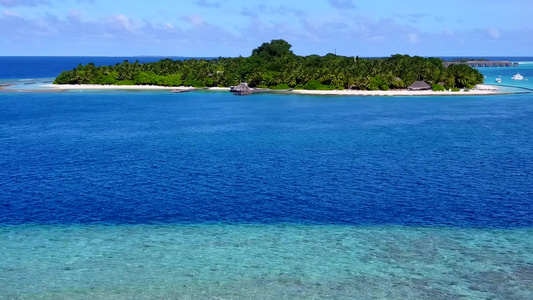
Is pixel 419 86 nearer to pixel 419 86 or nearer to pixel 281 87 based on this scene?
pixel 419 86

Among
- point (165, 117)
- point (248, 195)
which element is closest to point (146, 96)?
point (165, 117)

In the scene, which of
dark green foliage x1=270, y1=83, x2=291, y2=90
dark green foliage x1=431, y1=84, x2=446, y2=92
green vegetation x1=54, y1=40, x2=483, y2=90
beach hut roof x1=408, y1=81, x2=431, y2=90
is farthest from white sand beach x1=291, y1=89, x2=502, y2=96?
dark green foliage x1=270, y1=83, x2=291, y2=90

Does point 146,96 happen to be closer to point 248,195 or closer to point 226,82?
point 226,82

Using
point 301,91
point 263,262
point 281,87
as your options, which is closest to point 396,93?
point 301,91

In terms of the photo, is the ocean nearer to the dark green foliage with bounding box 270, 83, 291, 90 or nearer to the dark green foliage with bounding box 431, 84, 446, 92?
the dark green foliage with bounding box 431, 84, 446, 92

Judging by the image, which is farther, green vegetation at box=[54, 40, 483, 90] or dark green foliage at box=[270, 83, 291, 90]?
dark green foliage at box=[270, 83, 291, 90]

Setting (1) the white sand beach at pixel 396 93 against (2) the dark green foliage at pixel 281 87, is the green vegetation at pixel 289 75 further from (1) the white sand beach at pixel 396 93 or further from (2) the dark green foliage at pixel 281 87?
(1) the white sand beach at pixel 396 93
